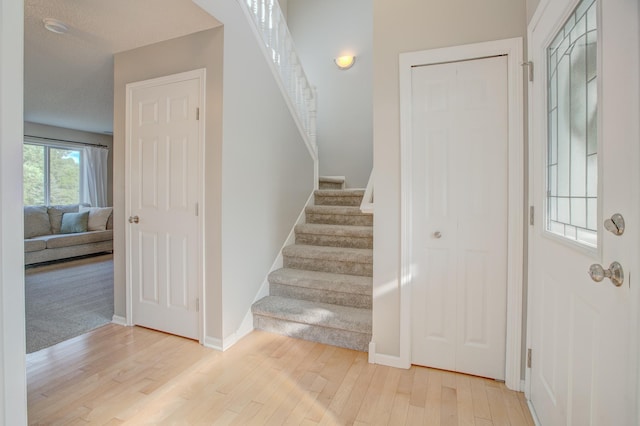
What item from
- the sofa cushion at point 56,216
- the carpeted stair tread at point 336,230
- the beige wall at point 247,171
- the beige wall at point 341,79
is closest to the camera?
the beige wall at point 247,171

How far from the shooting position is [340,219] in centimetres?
343

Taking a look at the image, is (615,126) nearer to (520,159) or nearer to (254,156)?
(520,159)

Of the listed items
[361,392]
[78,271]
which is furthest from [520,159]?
[78,271]

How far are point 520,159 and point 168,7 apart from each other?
7.67ft

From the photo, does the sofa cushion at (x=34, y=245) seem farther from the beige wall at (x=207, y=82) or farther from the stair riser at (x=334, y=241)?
the stair riser at (x=334, y=241)

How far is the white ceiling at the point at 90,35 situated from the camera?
2.01m

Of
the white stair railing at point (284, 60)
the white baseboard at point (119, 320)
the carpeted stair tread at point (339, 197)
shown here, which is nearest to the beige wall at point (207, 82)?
the white stair railing at point (284, 60)

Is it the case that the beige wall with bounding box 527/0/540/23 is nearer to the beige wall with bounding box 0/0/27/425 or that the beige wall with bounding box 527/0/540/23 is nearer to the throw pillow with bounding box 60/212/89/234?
the beige wall with bounding box 0/0/27/425

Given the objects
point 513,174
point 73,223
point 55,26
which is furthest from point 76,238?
point 513,174

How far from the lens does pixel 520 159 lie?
1764 millimetres

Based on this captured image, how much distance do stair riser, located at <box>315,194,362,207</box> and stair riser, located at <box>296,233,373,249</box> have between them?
66 centimetres

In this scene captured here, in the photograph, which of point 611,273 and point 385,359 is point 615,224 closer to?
point 611,273

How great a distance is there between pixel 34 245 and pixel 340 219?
180 inches

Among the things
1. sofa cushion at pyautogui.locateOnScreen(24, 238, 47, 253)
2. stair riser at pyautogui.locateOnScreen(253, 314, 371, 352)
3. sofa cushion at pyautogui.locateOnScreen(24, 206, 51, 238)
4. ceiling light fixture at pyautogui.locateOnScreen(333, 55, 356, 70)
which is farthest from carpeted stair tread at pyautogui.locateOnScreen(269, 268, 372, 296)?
sofa cushion at pyautogui.locateOnScreen(24, 206, 51, 238)
